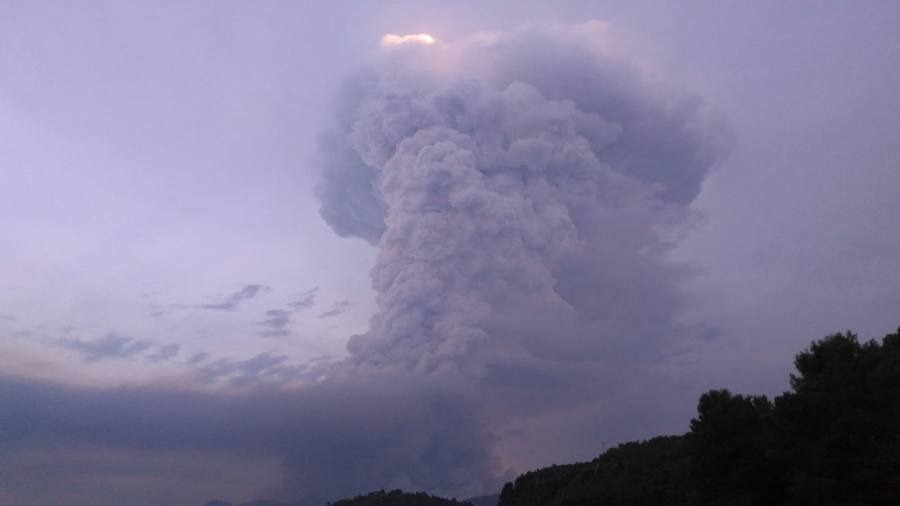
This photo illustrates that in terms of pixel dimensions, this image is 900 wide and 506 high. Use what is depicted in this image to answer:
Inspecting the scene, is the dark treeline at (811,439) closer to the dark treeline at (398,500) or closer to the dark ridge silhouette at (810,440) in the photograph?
the dark ridge silhouette at (810,440)

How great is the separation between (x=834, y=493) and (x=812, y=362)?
6.85 meters

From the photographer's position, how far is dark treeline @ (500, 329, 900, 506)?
27375 millimetres

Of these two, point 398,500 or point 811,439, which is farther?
point 398,500

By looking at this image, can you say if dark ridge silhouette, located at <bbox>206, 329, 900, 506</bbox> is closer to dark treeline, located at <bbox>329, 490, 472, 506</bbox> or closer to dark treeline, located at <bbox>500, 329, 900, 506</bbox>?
dark treeline, located at <bbox>500, 329, 900, 506</bbox>

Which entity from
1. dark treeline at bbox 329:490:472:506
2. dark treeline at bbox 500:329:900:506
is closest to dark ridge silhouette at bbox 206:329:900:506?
dark treeline at bbox 500:329:900:506

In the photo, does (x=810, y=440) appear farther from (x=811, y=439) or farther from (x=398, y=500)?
(x=398, y=500)

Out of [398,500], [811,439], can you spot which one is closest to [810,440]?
[811,439]

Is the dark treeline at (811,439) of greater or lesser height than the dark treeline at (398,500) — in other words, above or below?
below

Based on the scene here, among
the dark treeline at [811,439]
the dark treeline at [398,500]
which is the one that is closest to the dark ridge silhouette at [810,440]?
the dark treeline at [811,439]

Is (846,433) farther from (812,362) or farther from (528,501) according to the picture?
(528,501)

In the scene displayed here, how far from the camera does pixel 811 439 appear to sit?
29.4 meters

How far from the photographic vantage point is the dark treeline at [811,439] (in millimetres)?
27375

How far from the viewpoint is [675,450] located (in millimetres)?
49406

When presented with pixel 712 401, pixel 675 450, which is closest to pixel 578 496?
pixel 675 450
